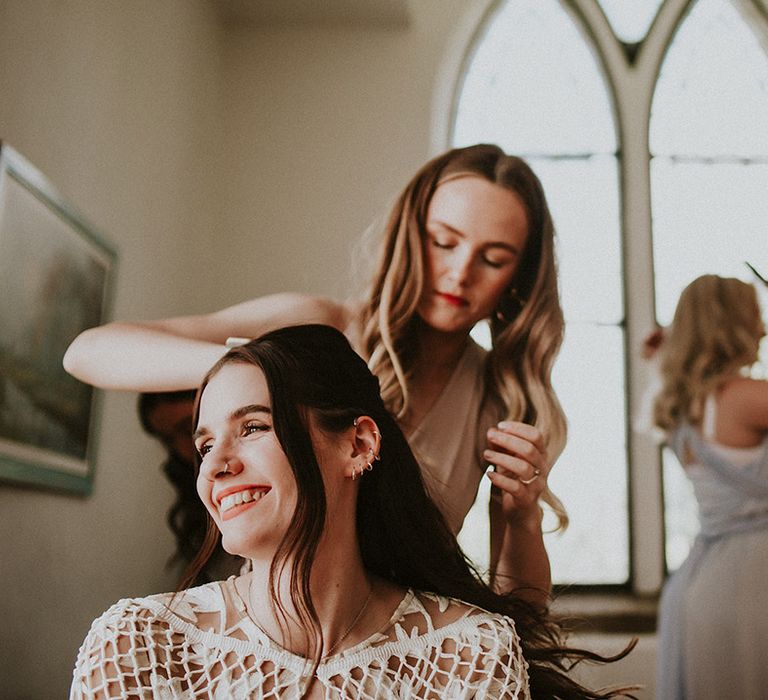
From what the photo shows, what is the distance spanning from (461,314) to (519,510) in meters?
0.38

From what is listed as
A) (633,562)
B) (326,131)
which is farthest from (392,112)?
(633,562)

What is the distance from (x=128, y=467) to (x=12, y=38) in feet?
2.86

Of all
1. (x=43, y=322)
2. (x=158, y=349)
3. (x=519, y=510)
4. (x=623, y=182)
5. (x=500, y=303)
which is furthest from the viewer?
(x=623, y=182)

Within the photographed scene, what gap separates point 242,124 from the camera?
2248mm

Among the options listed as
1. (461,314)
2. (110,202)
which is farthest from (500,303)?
(110,202)

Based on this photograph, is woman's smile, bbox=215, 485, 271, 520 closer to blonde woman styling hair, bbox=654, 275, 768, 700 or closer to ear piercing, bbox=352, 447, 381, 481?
ear piercing, bbox=352, 447, 381, 481

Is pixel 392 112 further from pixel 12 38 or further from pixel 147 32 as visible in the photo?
pixel 12 38

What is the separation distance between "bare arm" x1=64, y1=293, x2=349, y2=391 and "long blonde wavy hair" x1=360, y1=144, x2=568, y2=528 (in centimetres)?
20

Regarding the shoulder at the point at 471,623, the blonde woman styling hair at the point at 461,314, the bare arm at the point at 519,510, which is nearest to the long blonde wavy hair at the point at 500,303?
the blonde woman styling hair at the point at 461,314

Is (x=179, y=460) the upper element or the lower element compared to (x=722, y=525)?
upper

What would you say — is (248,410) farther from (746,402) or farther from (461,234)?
(746,402)

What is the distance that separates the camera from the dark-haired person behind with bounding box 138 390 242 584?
6.27 ft

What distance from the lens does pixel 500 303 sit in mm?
1686

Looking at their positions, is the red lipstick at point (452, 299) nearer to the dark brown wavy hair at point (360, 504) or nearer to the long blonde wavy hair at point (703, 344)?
the dark brown wavy hair at point (360, 504)
